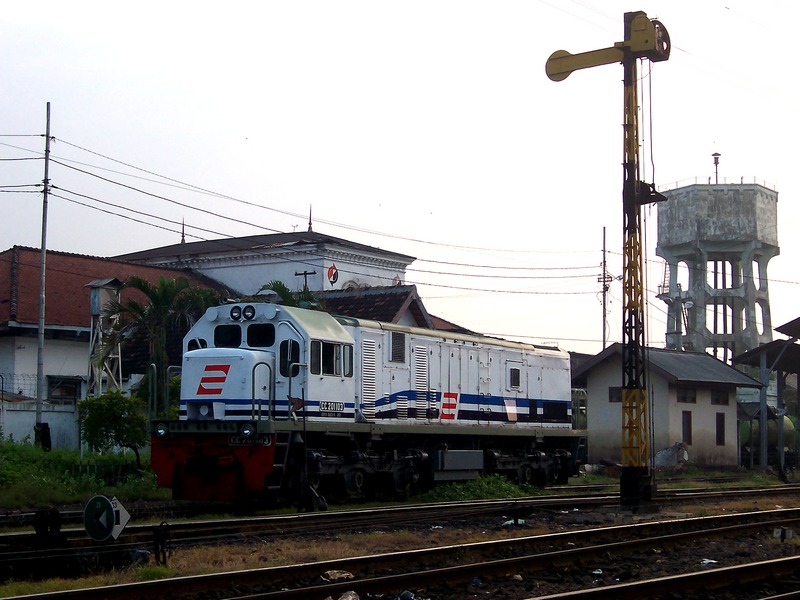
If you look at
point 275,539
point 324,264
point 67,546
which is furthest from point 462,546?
point 324,264

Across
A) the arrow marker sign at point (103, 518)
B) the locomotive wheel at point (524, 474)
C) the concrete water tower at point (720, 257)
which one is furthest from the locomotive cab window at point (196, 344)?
the concrete water tower at point (720, 257)

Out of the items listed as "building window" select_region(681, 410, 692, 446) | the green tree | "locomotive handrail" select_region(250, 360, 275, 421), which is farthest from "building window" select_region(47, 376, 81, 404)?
"building window" select_region(681, 410, 692, 446)

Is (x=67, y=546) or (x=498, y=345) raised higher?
(x=498, y=345)

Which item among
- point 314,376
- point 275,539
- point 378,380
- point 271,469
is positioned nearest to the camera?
point 275,539

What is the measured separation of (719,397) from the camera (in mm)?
42844

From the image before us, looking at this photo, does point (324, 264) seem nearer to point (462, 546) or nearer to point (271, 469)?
point (271, 469)

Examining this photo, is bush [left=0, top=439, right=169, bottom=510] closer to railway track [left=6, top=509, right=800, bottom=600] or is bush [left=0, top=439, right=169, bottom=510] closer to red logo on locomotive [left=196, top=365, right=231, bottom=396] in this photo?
red logo on locomotive [left=196, top=365, right=231, bottom=396]

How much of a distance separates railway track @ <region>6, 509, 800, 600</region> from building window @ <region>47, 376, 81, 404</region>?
25399mm

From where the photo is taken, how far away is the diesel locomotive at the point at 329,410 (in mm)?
17891

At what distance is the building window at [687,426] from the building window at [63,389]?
23.0 m

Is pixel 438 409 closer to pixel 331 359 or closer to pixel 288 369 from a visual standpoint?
pixel 331 359

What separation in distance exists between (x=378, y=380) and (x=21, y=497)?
7284 mm

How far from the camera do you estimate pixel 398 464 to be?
850 inches

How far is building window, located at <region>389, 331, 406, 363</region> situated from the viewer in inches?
848
